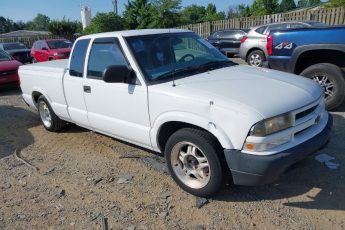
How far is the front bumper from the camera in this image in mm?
3041

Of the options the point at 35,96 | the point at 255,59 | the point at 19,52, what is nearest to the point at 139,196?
the point at 35,96

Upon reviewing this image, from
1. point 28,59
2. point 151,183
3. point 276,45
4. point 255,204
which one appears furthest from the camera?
point 28,59

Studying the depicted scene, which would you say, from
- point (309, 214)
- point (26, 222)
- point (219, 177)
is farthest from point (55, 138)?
point (309, 214)

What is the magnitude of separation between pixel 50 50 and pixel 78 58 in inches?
463

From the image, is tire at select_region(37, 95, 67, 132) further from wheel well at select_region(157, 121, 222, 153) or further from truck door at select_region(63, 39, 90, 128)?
wheel well at select_region(157, 121, 222, 153)

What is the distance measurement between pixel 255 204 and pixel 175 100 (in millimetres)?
1381

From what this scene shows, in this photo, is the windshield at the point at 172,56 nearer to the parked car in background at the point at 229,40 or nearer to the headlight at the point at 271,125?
the headlight at the point at 271,125

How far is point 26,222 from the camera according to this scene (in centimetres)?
350

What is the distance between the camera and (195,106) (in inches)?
131

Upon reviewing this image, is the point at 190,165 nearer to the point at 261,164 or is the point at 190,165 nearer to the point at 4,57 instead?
the point at 261,164

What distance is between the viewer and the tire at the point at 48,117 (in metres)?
6.03

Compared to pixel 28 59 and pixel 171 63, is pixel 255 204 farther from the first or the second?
pixel 28 59

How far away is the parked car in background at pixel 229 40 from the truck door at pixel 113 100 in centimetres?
1209

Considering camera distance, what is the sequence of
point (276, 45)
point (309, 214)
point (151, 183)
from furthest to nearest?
point (276, 45), point (151, 183), point (309, 214)
